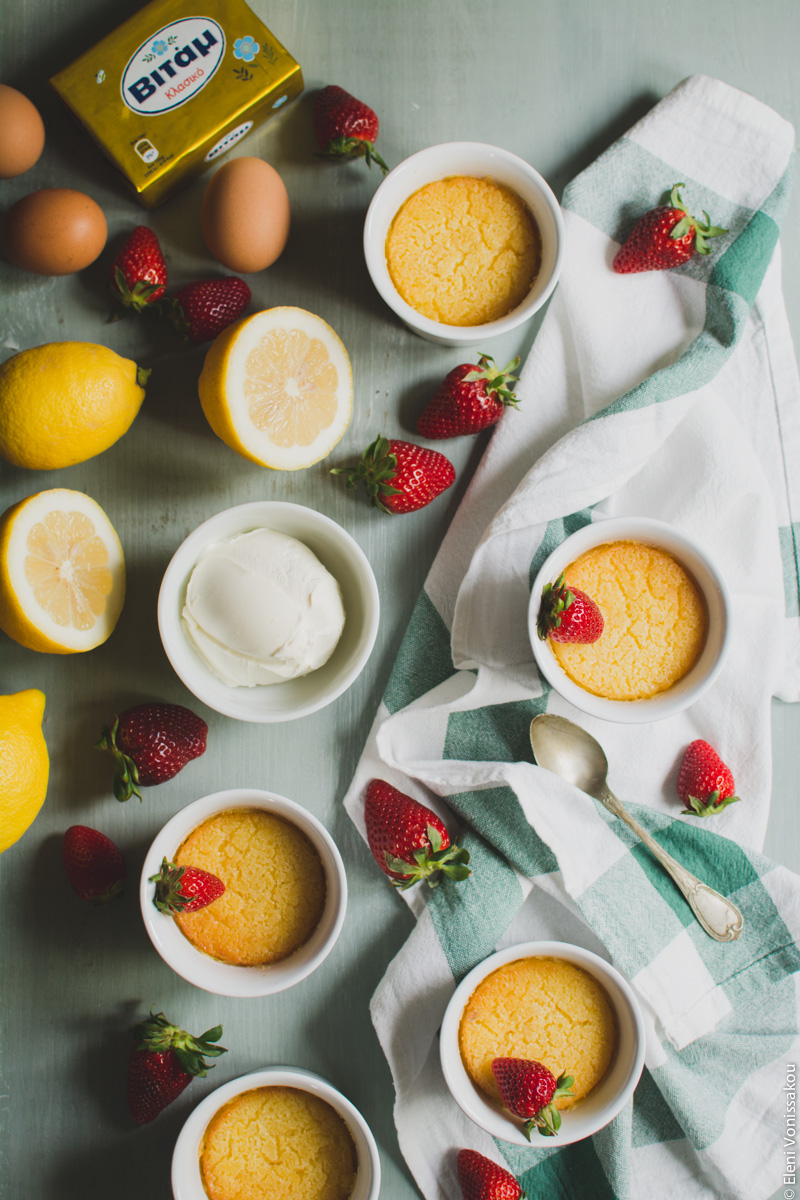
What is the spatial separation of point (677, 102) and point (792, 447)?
0.66m

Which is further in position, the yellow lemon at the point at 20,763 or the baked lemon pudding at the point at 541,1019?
the baked lemon pudding at the point at 541,1019

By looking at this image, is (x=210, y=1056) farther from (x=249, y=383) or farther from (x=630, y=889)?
(x=249, y=383)

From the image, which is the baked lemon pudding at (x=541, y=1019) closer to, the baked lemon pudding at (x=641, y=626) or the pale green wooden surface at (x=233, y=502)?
the pale green wooden surface at (x=233, y=502)

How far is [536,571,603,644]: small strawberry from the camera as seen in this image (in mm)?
1229

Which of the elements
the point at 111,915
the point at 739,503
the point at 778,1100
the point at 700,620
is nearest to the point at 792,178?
the point at 739,503

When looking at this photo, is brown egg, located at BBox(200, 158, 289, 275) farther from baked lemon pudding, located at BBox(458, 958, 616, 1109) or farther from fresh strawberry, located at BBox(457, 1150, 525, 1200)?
fresh strawberry, located at BBox(457, 1150, 525, 1200)

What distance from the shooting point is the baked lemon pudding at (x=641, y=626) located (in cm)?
132

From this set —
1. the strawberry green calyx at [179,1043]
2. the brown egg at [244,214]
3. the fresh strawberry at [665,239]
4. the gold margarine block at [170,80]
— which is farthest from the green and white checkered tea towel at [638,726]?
the gold margarine block at [170,80]

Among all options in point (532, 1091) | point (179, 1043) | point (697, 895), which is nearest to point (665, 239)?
point (697, 895)

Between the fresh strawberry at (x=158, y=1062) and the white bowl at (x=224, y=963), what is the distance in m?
0.11

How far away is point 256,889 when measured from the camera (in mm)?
1346

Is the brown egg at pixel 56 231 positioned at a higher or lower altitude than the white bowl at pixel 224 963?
higher

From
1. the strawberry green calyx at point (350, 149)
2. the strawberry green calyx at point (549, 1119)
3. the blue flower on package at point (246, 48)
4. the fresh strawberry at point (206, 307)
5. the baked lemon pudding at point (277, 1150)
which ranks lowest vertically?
the baked lemon pudding at point (277, 1150)

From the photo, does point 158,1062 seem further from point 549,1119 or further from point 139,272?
point 139,272
